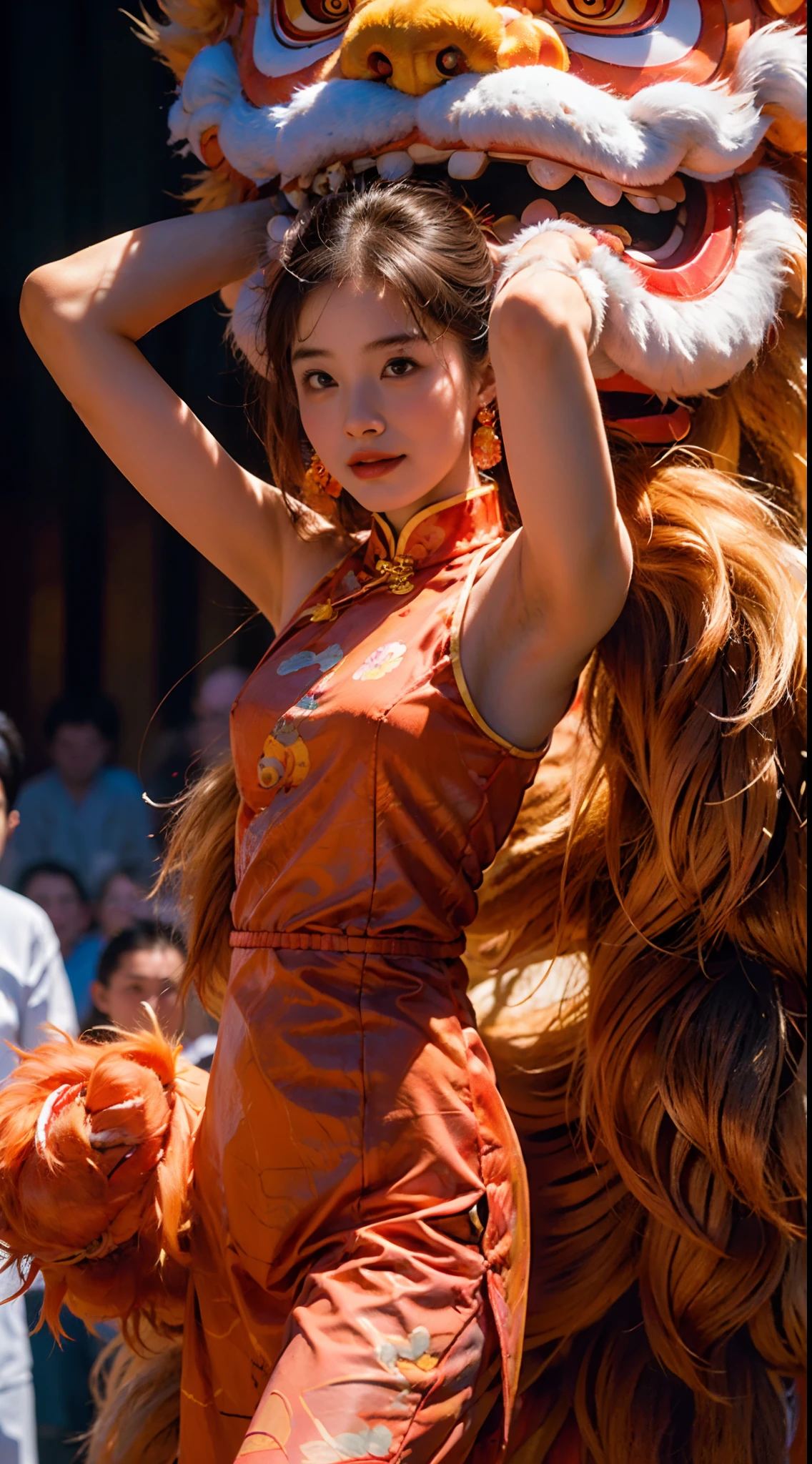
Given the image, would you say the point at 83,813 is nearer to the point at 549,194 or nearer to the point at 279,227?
the point at 279,227

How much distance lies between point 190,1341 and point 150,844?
2.80 metres

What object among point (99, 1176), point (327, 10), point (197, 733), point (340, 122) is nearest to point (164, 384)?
point (340, 122)

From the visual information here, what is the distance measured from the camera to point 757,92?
1.62 m

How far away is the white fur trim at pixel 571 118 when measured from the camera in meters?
1.54

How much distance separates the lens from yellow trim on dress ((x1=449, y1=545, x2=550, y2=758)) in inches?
57.1

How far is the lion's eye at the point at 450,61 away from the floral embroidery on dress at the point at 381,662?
0.62 meters

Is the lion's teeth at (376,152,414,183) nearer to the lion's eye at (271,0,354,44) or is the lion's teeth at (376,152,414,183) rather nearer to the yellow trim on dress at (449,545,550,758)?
the lion's eye at (271,0,354,44)

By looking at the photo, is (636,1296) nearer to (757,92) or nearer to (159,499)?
(159,499)

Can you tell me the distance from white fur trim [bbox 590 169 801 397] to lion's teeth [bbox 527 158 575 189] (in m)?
0.11

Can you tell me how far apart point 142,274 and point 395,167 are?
0.34 metres

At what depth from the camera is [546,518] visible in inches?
53.2

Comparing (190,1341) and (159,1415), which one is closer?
(190,1341)

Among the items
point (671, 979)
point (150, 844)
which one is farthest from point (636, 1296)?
point (150, 844)

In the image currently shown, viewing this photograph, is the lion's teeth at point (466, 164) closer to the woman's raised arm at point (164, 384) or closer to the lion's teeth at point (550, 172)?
the lion's teeth at point (550, 172)
